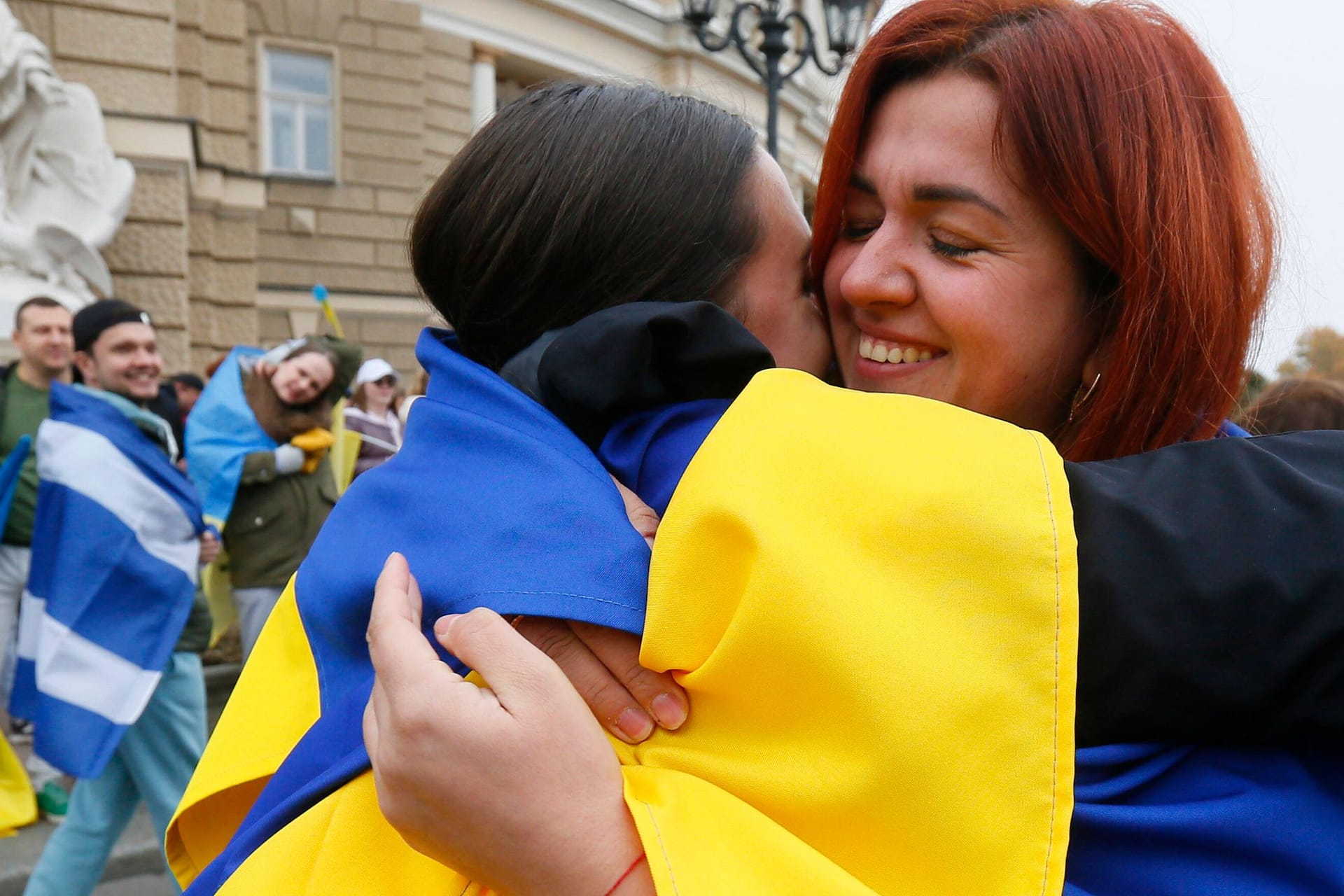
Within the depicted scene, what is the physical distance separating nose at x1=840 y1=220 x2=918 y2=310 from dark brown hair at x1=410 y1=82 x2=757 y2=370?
0.17 meters

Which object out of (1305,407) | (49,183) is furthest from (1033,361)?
(49,183)

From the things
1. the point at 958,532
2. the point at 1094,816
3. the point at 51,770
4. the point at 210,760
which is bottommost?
the point at 51,770

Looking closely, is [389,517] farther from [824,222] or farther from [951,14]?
[951,14]

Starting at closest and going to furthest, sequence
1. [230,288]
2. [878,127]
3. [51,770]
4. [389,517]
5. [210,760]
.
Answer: [389,517] < [210,760] < [878,127] < [51,770] < [230,288]

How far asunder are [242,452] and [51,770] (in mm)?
1467

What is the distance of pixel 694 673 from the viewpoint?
93cm

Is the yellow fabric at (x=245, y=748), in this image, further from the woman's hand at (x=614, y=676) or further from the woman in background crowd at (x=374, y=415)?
the woman in background crowd at (x=374, y=415)

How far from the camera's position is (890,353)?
4.94 feet

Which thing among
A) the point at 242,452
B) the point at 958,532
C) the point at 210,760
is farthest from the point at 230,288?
the point at 958,532

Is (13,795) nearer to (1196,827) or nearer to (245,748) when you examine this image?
(245,748)

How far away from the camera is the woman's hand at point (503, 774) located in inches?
35.0

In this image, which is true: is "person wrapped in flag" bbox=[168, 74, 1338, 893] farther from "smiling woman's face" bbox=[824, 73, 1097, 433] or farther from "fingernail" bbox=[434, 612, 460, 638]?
"smiling woman's face" bbox=[824, 73, 1097, 433]

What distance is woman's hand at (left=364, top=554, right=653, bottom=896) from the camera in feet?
2.92

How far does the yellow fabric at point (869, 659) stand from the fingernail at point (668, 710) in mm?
18
